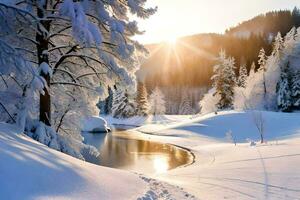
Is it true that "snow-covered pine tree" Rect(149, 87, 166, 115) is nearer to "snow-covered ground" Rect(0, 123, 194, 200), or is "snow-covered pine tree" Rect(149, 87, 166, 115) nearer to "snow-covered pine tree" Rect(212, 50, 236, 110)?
"snow-covered pine tree" Rect(212, 50, 236, 110)

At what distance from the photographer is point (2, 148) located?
6.22 metres

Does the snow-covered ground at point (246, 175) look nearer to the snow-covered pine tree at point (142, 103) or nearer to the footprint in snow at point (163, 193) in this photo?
the footprint in snow at point (163, 193)

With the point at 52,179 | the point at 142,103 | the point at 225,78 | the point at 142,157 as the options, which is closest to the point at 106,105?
the point at 142,103

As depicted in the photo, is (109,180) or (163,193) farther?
(163,193)

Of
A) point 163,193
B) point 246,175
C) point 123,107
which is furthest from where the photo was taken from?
point 123,107

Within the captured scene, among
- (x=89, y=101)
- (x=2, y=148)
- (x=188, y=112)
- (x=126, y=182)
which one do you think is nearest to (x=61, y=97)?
(x=89, y=101)

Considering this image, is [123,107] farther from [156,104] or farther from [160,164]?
[160,164]

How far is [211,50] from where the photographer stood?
162 m

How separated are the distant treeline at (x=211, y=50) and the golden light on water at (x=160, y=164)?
76.1 meters

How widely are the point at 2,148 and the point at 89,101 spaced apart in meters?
6.09

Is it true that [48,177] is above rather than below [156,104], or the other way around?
above

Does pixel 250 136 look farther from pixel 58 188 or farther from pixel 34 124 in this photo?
pixel 58 188

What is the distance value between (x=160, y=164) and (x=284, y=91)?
88.6 ft

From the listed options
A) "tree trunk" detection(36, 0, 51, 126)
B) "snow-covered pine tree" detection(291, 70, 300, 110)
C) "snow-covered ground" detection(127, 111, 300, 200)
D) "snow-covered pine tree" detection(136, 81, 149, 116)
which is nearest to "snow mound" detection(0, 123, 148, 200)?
"tree trunk" detection(36, 0, 51, 126)
